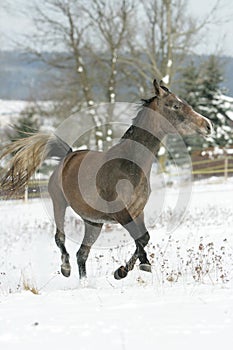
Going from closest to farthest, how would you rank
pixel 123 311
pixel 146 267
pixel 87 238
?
pixel 123 311 < pixel 146 267 < pixel 87 238

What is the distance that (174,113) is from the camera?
573 cm

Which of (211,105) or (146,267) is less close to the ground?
(211,105)

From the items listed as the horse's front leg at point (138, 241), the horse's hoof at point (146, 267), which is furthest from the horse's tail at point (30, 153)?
the horse's hoof at point (146, 267)

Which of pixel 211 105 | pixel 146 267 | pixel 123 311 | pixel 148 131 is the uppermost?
pixel 148 131

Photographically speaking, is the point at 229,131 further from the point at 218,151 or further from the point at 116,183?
the point at 116,183

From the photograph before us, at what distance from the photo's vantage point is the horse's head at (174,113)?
18.8 feet

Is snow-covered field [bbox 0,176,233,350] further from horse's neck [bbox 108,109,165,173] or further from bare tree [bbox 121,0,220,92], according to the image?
bare tree [bbox 121,0,220,92]

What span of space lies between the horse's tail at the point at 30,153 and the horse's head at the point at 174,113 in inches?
66.5

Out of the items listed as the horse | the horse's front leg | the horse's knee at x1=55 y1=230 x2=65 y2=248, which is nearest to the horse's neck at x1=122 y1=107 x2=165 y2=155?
the horse

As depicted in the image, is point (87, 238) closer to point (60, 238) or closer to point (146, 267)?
point (60, 238)

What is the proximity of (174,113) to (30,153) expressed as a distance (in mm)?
2166

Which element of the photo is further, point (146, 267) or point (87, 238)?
point (87, 238)

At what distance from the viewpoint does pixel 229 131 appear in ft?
94.7

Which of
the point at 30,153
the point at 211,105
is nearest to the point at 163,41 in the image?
the point at 211,105
